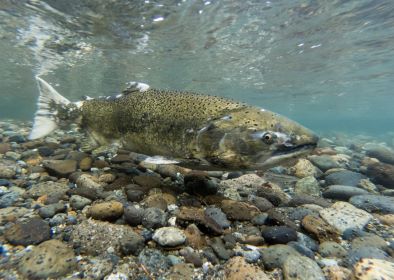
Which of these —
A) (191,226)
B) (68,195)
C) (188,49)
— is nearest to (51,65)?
(188,49)

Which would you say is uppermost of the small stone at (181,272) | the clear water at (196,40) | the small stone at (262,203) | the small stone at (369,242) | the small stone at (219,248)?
the clear water at (196,40)

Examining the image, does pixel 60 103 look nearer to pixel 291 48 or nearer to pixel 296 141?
pixel 296 141

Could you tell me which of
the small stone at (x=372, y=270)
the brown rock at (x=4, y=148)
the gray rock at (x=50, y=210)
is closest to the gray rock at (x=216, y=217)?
the small stone at (x=372, y=270)

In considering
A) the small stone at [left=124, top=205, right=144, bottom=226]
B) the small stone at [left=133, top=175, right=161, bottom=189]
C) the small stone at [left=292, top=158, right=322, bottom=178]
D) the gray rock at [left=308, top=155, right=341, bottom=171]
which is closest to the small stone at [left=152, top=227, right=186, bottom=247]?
the small stone at [left=124, top=205, right=144, bottom=226]

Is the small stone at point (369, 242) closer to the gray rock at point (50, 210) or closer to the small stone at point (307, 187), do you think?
the small stone at point (307, 187)

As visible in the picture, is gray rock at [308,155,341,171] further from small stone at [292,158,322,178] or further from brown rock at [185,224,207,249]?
brown rock at [185,224,207,249]

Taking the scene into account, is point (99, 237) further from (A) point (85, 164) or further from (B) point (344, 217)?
(B) point (344, 217)
